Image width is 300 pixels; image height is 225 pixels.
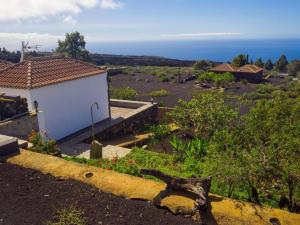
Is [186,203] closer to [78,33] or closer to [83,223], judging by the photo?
[83,223]

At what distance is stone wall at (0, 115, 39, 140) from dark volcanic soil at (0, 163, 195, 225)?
760cm

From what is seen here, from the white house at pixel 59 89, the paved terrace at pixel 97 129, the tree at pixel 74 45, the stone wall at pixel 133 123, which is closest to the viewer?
the paved terrace at pixel 97 129

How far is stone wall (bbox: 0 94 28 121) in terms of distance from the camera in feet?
48.0

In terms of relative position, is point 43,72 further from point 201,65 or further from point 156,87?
point 201,65

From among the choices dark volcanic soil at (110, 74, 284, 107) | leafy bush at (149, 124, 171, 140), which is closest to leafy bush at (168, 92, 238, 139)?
leafy bush at (149, 124, 171, 140)

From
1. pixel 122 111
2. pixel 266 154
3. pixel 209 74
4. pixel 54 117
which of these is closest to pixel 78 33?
pixel 209 74

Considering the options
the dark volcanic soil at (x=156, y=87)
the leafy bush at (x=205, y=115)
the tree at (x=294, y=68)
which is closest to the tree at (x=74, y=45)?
the dark volcanic soil at (x=156, y=87)

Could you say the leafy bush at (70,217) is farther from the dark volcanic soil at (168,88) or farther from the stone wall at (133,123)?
the dark volcanic soil at (168,88)

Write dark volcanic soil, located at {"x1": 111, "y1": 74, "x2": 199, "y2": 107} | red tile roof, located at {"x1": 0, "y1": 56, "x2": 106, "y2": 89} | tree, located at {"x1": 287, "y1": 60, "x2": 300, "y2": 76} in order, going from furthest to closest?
1. tree, located at {"x1": 287, "y1": 60, "x2": 300, "y2": 76}
2. dark volcanic soil, located at {"x1": 111, "y1": 74, "x2": 199, "y2": 107}
3. red tile roof, located at {"x1": 0, "y1": 56, "x2": 106, "y2": 89}

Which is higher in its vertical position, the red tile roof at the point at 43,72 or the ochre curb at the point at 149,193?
the red tile roof at the point at 43,72

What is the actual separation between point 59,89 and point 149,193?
437 inches

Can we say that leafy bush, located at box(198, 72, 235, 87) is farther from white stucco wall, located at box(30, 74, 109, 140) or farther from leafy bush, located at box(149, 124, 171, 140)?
leafy bush, located at box(149, 124, 171, 140)

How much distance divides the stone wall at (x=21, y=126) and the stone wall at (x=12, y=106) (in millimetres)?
495

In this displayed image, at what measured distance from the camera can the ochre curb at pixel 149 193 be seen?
532 cm
